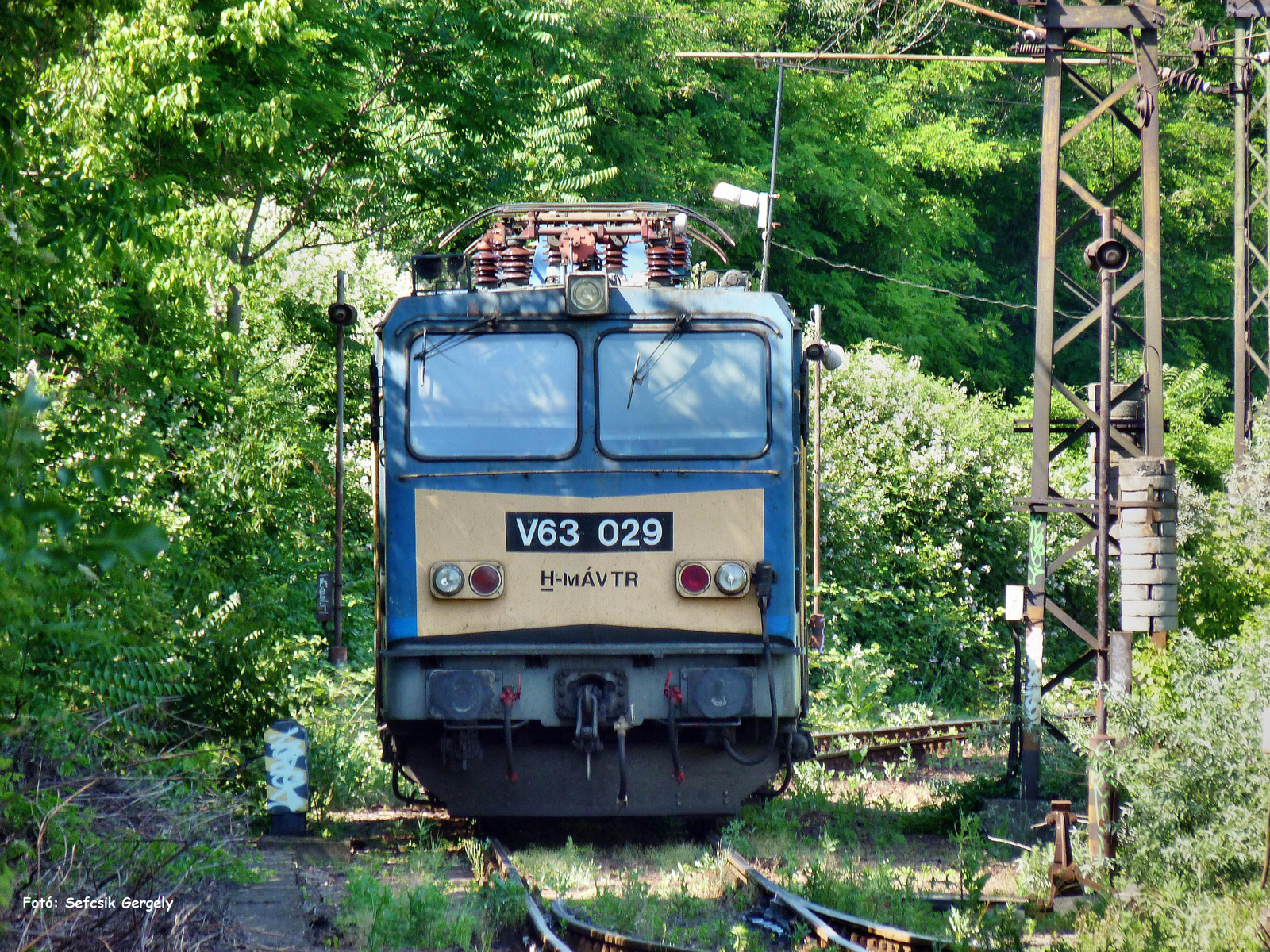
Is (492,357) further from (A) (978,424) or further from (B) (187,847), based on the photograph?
(A) (978,424)

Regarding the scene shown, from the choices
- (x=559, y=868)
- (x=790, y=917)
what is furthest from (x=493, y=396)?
(x=790, y=917)

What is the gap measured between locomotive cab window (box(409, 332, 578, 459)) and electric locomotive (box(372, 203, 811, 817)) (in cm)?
1

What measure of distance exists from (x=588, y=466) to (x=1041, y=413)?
4035 mm

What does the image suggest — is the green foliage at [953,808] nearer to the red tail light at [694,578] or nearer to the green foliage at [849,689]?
the red tail light at [694,578]

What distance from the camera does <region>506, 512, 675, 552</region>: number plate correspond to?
334 inches

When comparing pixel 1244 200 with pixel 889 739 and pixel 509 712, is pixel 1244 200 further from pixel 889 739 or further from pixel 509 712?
pixel 509 712

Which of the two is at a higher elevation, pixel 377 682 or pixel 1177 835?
pixel 377 682

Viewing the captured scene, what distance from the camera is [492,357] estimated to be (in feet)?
28.5

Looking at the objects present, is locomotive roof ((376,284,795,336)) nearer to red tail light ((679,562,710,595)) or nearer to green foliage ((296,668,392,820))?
red tail light ((679,562,710,595))

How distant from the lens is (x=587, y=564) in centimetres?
845

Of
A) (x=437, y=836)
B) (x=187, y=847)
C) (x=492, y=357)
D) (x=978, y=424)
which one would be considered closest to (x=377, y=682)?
(x=437, y=836)

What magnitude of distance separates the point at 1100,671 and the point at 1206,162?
91.0 feet

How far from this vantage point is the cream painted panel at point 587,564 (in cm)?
844

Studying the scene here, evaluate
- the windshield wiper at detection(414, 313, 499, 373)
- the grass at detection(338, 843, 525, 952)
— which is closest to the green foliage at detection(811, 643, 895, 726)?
the windshield wiper at detection(414, 313, 499, 373)
